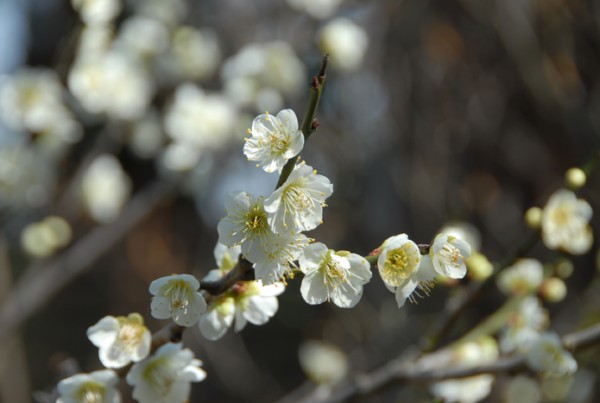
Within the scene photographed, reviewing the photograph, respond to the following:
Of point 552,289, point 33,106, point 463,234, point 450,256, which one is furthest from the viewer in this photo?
point 33,106

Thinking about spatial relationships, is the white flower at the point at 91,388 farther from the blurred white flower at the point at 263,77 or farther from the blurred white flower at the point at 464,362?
the blurred white flower at the point at 263,77

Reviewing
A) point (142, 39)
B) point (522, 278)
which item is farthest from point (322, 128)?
point (522, 278)

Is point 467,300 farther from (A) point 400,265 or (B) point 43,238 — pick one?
(B) point 43,238

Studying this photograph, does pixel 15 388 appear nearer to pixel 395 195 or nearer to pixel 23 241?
pixel 23 241

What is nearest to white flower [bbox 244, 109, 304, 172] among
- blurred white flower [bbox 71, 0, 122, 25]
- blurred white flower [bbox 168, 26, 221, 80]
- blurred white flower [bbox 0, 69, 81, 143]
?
blurred white flower [bbox 71, 0, 122, 25]

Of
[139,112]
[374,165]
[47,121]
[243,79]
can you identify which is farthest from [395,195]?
[47,121]

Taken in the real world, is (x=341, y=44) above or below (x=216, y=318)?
above
